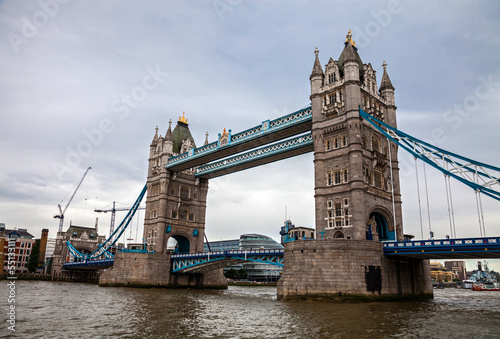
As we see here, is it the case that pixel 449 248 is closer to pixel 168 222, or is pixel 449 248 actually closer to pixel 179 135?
pixel 168 222

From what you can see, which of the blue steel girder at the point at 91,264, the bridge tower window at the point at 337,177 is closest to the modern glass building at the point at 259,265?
the blue steel girder at the point at 91,264

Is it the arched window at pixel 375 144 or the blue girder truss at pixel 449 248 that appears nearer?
the blue girder truss at pixel 449 248

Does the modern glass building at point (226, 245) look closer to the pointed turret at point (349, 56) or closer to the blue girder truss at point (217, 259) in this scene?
the blue girder truss at point (217, 259)

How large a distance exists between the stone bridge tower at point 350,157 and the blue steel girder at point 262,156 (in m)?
4.73

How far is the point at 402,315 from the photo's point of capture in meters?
27.5

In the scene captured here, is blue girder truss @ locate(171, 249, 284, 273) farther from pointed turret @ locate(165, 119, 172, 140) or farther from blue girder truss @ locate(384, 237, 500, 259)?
pointed turret @ locate(165, 119, 172, 140)

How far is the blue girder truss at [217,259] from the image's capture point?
162 ft

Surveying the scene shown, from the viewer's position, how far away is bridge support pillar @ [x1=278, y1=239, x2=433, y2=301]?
36.1m

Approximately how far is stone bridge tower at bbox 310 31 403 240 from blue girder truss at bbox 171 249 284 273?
857 cm

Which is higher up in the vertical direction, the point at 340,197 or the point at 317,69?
the point at 317,69

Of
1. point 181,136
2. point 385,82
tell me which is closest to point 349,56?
point 385,82

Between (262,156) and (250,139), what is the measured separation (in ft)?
10.9

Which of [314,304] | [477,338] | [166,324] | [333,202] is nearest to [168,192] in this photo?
[333,202]

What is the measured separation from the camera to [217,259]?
194 ft
